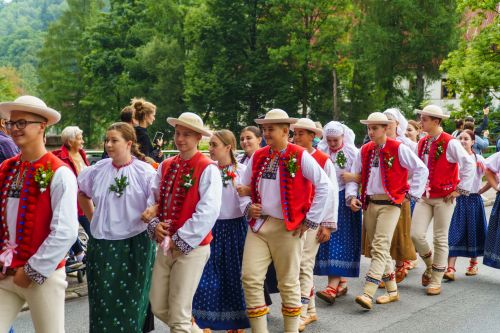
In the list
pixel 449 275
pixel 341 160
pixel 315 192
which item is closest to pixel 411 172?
pixel 341 160

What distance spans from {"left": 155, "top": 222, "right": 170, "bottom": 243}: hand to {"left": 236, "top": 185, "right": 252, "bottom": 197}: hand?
1142 millimetres

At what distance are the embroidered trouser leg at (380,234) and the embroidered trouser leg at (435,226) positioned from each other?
0.78 meters

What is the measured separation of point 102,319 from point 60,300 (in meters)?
0.99

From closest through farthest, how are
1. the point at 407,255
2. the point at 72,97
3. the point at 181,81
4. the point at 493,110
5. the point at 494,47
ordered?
the point at 407,255, the point at 494,47, the point at 493,110, the point at 181,81, the point at 72,97

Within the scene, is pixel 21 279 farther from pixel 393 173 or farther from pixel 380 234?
pixel 393 173

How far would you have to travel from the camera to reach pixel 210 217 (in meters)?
4.89

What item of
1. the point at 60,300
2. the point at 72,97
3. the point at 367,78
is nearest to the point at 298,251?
the point at 60,300

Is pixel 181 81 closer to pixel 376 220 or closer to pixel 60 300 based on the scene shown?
pixel 376 220

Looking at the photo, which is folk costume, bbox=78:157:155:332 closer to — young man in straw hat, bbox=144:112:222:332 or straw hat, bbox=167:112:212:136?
young man in straw hat, bbox=144:112:222:332

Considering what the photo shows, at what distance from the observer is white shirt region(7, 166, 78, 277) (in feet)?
12.8

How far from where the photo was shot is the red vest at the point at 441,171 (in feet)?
27.3

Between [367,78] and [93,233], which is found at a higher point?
[367,78]

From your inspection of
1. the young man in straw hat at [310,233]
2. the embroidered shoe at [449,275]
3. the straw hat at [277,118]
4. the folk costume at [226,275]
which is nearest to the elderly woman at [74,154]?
the folk costume at [226,275]

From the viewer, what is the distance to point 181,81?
135 ft
